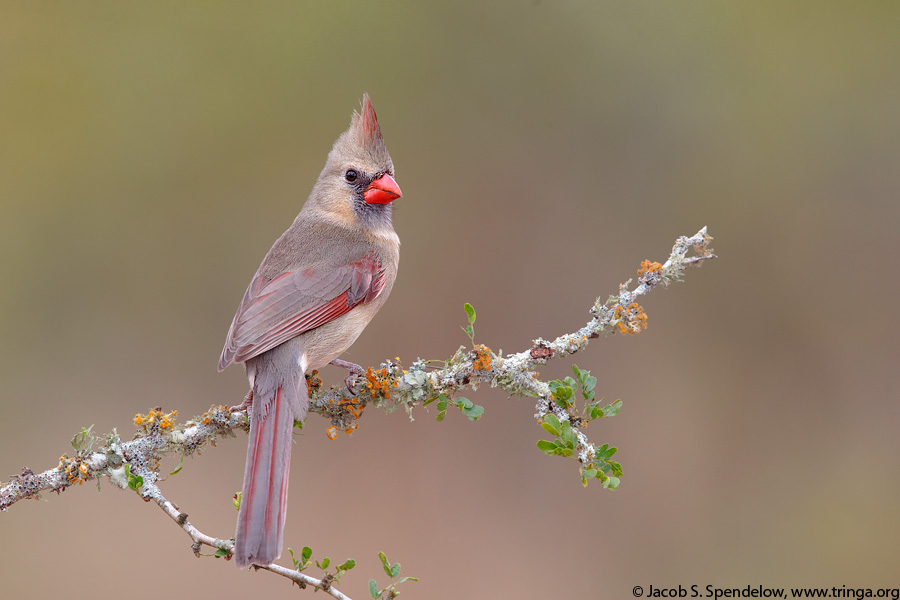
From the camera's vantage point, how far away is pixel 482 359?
9.03 ft

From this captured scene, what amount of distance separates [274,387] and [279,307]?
0.36 meters

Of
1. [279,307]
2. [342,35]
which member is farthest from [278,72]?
[279,307]

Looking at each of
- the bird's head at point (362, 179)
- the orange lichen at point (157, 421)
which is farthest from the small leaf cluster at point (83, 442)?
the bird's head at point (362, 179)

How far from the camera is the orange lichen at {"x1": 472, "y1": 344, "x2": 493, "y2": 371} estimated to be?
9.02 feet

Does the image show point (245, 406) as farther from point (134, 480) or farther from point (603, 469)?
point (603, 469)

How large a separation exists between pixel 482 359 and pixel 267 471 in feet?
2.44

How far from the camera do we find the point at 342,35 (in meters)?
5.91

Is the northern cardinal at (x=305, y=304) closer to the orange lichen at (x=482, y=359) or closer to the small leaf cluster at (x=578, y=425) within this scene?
the orange lichen at (x=482, y=359)

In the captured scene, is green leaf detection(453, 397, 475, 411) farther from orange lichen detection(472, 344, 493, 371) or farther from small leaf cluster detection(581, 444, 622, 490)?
small leaf cluster detection(581, 444, 622, 490)

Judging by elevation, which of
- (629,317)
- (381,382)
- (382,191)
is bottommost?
(381,382)

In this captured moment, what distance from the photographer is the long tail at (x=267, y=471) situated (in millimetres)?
2420

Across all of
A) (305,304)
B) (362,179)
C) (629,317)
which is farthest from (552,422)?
(362,179)

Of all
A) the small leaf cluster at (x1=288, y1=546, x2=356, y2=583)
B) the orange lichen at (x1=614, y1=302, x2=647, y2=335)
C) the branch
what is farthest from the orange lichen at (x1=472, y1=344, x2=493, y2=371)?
the small leaf cluster at (x1=288, y1=546, x2=356, y2=583)

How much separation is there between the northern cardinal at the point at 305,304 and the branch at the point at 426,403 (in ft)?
0.43
